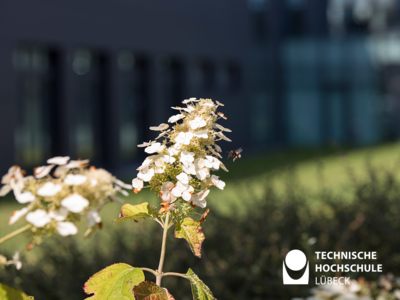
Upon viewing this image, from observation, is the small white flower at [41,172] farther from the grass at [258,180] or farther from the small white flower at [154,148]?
the grass at [258,180]

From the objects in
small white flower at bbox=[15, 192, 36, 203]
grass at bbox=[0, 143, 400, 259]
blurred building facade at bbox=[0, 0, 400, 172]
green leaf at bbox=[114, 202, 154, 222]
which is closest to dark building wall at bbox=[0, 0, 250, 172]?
blurred building facade at bbox=[0, 0, 400, 172]

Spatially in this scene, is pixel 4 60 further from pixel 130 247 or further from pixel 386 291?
pixel 386 291

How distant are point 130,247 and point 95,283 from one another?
2.53 m

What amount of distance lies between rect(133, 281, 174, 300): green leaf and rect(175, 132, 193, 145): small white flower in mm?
313

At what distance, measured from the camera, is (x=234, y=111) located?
62.7 feet

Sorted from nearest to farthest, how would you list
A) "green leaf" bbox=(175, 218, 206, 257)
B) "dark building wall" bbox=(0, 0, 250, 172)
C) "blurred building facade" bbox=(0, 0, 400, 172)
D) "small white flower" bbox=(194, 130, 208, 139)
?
1. "small white flower" bbox=(194, 130, 208, 139)
2. "green leaf" bbox=(175, 218, 206, 257)
3. "dark building wall" bbox=(0, 0, 250, 172)
4. "blurred building facade" bbox=(0, 0, 400, 172)

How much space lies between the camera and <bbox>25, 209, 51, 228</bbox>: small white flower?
91 cm

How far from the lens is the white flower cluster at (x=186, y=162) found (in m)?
0.99

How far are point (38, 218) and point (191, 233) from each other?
14.3 inches

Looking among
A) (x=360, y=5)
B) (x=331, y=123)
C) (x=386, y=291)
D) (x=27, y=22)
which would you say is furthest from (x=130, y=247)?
(x=360, y=5)

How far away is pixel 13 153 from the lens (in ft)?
35.8

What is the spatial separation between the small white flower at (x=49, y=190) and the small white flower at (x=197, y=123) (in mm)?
293

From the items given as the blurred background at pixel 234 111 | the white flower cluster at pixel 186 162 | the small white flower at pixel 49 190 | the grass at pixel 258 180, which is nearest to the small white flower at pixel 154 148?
the white flower cluster at pixel 186 162

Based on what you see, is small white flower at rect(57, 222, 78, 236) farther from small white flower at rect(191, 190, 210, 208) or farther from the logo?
the logo
